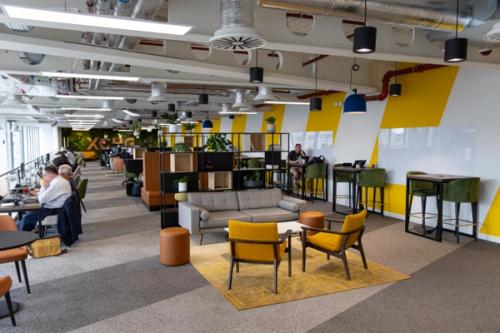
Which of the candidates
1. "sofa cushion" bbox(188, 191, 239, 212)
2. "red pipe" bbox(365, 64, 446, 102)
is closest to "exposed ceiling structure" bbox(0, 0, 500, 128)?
"red pipe" bbox(365, 64, 446, 102)

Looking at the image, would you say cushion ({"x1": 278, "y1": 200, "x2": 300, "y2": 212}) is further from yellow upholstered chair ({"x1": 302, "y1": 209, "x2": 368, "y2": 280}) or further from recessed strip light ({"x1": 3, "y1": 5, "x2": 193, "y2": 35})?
recessed strip light ({"x1": 3, "y1": 5, "x2": 193, "y2": 35})

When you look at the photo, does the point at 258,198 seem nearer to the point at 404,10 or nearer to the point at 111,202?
the point at 404,10

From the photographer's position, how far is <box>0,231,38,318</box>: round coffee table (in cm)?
346

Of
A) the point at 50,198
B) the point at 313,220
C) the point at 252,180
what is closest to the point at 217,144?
the point at 252,180

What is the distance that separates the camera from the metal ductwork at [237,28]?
114 inches

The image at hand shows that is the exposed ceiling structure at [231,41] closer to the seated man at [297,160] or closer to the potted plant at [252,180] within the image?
the potted plant at [252,180]

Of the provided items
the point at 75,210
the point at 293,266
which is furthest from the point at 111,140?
the point at 293,266

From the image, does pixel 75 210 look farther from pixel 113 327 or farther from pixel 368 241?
pixel 368 241

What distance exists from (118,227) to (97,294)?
338 cm

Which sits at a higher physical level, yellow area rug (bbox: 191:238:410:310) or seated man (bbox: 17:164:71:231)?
seated man (bbox: 17:164:71:231)

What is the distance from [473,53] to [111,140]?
31.3m

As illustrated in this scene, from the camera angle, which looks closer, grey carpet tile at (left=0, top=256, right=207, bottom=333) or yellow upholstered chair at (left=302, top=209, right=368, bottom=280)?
grey carpet tile at (left=0, top=256, right=207, bottom=333)

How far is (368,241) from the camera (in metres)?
6.30

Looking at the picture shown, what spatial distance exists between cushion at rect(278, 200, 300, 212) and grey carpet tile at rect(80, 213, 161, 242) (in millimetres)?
2480
